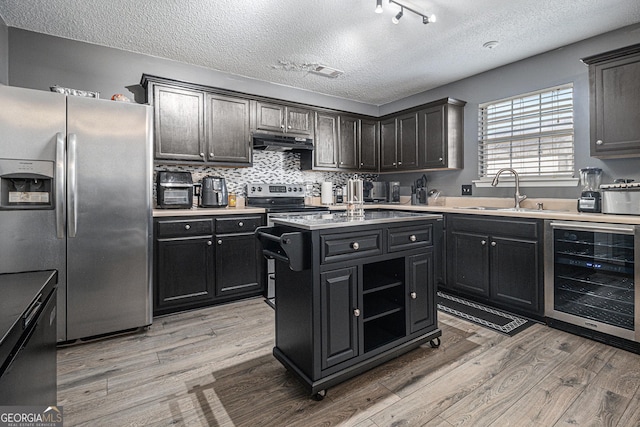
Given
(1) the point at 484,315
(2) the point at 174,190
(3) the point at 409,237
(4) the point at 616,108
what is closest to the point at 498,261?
(1) the point at 484,315

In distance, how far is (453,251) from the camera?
11.6 feet

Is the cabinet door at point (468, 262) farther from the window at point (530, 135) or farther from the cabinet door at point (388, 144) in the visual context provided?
the cabinet door at point (388, 144)

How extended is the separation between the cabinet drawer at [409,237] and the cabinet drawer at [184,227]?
1.97 m

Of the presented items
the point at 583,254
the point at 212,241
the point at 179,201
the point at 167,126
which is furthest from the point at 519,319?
the point at 167,126

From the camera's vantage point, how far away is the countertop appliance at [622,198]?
243cm

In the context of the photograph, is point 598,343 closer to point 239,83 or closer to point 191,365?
point 191,365

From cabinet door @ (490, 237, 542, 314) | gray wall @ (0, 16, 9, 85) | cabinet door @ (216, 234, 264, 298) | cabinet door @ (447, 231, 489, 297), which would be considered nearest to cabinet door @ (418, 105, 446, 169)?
cabinet door @ (447, 231, 489, 297)

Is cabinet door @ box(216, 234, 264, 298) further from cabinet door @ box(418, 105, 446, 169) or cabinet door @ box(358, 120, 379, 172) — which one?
cabinet door @ box(418, 105, 446, 169)

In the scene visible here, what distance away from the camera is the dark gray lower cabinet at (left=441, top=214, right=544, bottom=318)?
2863mm

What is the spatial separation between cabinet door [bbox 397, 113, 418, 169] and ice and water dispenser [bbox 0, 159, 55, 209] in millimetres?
3919

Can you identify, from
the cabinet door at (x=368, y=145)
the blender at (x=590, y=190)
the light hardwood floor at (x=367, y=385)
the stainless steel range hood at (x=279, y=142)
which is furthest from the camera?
the cabinet door at (x=368, y=145)

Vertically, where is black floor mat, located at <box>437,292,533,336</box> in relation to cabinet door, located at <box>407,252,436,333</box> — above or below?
below

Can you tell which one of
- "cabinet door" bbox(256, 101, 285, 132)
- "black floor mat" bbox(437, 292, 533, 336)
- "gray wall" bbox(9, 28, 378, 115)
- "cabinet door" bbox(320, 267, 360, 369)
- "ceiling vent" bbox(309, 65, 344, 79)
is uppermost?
"ceiling vent" bbox(309, 65, 344, 79)

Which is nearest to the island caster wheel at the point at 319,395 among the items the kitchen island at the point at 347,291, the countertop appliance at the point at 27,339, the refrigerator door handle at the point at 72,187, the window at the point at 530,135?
the kitchen island at the point at 347,291
